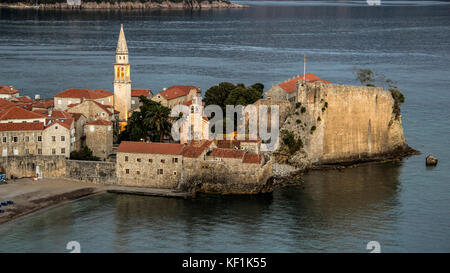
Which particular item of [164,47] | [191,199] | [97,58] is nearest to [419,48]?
[164,47]

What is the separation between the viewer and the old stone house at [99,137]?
2477 inches

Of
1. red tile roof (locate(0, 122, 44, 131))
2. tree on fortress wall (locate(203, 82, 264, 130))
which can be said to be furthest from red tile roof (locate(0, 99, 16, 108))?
tree on fortress wall (locate(203, 82, 264, 130))

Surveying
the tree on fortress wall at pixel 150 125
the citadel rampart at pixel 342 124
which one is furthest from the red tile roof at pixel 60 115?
the citadel rampart at pixel 342 124

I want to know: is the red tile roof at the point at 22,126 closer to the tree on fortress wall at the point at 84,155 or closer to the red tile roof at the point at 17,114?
the red tile roof at the point at 17,114

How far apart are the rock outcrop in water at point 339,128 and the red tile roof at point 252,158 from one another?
27.5 ft

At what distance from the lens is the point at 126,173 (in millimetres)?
58750

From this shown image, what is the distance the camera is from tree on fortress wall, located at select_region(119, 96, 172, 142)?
64125 millimetres

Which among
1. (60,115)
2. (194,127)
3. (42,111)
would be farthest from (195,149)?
(42,111)

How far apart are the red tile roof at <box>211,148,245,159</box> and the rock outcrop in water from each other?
8982 mm

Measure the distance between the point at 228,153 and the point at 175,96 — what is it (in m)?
23.6

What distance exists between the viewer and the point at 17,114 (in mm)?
62188

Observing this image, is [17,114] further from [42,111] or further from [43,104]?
[43,104]
